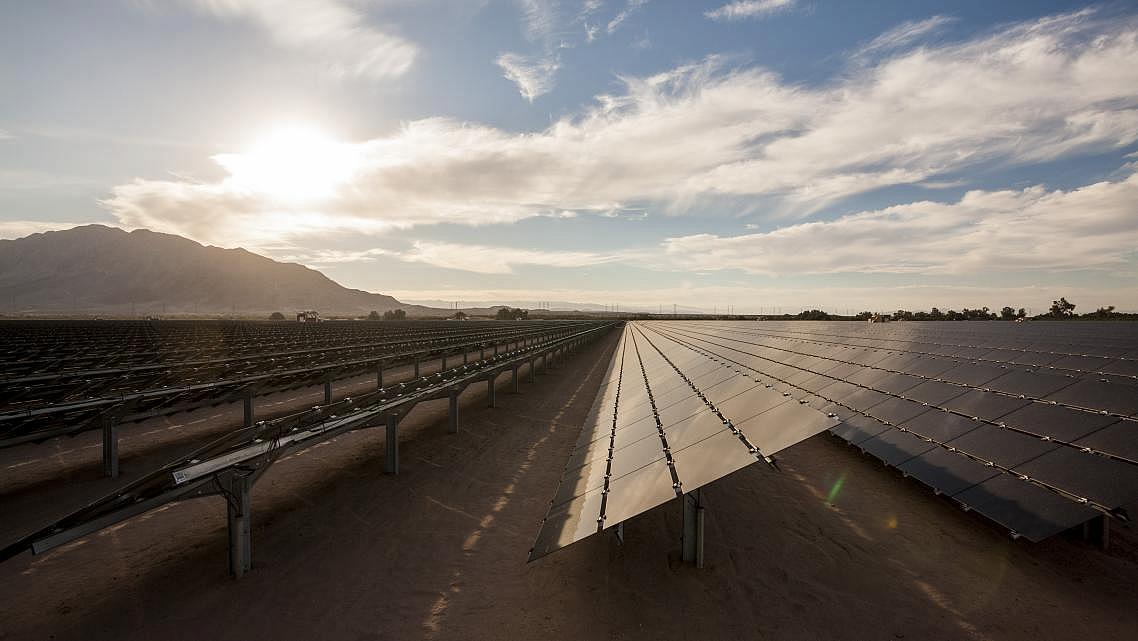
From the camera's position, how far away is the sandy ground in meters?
6.28

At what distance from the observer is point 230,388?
616 inches

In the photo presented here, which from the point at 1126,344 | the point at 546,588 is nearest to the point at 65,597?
the point at 546,588

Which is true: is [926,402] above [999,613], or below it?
above

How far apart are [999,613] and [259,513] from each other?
493 inches

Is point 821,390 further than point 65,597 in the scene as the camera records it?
Yes

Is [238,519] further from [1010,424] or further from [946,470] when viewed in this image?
[1010,424]

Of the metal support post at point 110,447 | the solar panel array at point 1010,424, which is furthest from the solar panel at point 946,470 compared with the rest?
the metal support post at point 110,447

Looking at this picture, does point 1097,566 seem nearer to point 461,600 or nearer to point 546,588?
point 546,588

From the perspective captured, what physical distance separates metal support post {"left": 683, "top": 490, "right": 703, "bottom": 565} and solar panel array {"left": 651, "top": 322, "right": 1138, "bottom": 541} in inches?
181

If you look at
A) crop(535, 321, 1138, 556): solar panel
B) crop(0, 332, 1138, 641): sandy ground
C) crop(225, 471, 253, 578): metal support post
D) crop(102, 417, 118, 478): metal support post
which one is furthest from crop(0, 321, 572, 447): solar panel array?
crop(535, 321, 1138, 556): solar panel

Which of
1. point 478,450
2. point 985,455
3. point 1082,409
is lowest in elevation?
point 478,450

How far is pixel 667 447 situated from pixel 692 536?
58.5 inches

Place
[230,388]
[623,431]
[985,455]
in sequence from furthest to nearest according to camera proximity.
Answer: [230,388] → [623,431] → [985,455]

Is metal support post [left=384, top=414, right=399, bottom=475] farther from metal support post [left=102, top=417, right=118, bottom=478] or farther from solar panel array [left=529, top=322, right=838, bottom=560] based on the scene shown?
metal support post [left=102, top=417, right=118, bottom=478]
